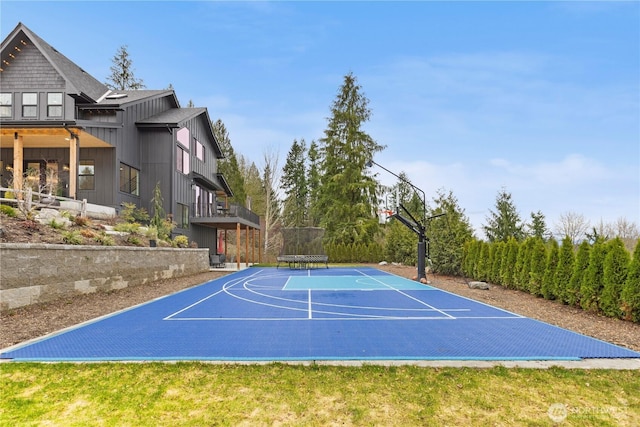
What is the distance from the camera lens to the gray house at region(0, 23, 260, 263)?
607 inches

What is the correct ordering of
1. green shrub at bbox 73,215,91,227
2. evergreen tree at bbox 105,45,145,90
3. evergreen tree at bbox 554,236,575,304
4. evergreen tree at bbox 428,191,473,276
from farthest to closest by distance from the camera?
evergreen tree at bbox 105,45,145,90
evergreen tree at bbox 428,191,473,276
green shrub at bbox 73,215,91,227
evergreen tree at bbox 554,236,575,304

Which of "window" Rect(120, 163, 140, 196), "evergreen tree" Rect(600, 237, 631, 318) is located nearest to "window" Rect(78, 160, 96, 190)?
"window" Rect(120, 163, 140, 196)

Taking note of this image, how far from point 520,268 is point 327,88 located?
27.7m

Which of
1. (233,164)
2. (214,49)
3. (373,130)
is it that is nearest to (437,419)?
(214,49)

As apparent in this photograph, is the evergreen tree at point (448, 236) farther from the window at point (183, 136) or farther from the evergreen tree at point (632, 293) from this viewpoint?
the window at point (183, 136)

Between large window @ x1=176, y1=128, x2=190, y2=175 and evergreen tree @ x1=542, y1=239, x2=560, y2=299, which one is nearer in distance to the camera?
evergreen tree @ x1=542, y1=239, x2=560, y2=299

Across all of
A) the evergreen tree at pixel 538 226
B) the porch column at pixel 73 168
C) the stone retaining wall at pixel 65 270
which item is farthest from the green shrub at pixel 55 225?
the evergreen tree at pixel 538 226

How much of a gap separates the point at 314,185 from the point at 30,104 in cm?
2961

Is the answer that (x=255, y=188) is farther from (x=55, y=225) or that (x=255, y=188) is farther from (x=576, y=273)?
(x=576, y=273)

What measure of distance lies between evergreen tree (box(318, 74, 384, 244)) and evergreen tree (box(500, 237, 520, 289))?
1875 centimetres

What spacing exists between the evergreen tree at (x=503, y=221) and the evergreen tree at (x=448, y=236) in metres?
13.6

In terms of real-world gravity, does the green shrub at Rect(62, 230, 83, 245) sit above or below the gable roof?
below

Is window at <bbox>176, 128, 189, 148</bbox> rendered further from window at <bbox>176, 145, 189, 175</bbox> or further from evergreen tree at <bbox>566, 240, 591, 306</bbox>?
evergreen tree at <bbox>566, 240, 591, 306</bbox>

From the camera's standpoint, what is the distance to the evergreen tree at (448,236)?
16.5 meters
